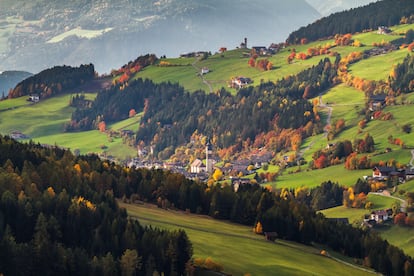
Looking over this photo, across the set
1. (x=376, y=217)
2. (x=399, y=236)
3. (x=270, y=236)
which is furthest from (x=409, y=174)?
(x=270, y=236)

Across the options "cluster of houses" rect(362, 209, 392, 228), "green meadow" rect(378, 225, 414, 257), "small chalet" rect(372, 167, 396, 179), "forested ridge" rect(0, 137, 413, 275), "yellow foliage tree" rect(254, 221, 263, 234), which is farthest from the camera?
"small chalet" rect(372, 167, 396, 179)

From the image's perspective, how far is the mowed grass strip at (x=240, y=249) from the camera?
9994 cm

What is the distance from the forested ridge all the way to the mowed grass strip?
3.67 m

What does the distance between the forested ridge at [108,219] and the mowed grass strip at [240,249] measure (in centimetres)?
367

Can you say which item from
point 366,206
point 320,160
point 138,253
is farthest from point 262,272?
point 320,160

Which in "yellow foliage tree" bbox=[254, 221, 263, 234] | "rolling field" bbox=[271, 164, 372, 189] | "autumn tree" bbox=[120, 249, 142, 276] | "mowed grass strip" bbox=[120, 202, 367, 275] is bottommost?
"autumn tree" bbox=[120, 249, 142, 276]

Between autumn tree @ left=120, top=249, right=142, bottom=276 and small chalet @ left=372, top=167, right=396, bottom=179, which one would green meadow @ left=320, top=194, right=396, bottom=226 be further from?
autumn tree @ left=120, top=249, right=142, bottom=276

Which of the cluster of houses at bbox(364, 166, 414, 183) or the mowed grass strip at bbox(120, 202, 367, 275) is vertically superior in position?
the cluster of houses at bbox(364, 166, 414, 183)

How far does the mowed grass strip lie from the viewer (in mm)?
99938

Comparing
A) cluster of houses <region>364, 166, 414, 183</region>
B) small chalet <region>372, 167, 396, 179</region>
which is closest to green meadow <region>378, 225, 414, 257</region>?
cluster of houses <region>364, 166, 414, 183</region>

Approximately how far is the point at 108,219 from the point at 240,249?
14015 mm

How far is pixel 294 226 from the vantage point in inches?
4879

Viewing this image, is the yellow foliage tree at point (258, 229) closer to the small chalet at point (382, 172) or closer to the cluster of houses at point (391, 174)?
the cluster of houses at point (391, 174)

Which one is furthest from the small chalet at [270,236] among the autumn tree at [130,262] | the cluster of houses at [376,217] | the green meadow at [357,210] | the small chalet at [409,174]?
the small chalet at [409,174]
